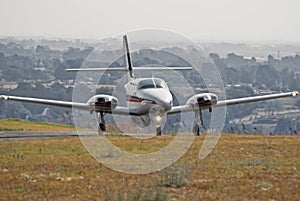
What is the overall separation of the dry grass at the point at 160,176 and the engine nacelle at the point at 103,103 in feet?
17.2

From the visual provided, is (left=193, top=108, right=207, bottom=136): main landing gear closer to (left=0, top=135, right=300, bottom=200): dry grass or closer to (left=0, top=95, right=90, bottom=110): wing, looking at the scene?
(left=0, top=95, right=90, bottom=110): wing

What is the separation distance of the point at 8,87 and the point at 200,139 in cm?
14154

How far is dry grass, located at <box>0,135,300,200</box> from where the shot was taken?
16047 millimetres

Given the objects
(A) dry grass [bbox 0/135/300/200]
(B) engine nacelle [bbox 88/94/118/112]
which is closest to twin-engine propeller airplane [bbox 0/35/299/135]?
(B) engine nacelle [bbox 88/94/118/112]

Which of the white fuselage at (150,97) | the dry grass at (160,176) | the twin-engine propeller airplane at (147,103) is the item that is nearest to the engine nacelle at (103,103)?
the twin-engine propeller airplane at (147,103)

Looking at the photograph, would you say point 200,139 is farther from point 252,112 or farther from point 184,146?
point 252,112

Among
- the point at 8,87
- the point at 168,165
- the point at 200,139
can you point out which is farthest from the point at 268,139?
Result: the point at 8,87

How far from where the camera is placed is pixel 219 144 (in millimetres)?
25750

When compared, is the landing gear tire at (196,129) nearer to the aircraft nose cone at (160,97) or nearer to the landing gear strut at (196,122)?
the landing gear strut at (196,122)

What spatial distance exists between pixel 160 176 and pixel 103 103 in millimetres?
11748

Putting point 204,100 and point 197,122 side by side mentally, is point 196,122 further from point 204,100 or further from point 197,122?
point 204,100

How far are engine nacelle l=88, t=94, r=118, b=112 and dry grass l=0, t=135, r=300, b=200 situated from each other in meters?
5.23

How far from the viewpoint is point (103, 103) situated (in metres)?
29.9

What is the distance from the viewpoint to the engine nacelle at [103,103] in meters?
29.8
